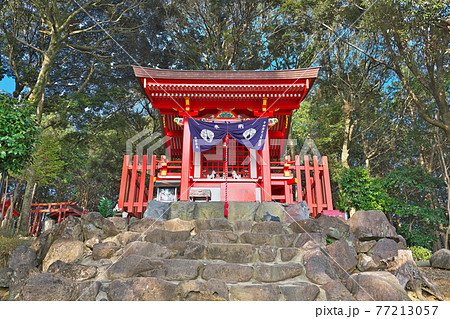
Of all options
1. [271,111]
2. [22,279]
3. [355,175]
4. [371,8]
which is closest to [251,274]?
[22,279]

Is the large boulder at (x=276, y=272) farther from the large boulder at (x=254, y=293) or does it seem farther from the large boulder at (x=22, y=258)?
the large boulder at (x=22, y=258)

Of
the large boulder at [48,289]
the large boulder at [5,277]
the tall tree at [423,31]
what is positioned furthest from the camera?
the tall tree at [423,31]

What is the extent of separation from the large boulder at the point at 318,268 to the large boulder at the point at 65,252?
3.85 m

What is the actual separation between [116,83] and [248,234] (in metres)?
15.3

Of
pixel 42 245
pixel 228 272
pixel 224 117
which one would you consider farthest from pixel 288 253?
pixel 224 117

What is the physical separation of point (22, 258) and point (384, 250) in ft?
21.0

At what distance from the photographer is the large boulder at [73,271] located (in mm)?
4238

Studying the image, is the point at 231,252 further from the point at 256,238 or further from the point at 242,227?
the point at 242,227

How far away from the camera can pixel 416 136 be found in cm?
1434

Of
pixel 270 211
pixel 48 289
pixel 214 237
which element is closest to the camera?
pixel 48 289

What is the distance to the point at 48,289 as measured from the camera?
371 cm

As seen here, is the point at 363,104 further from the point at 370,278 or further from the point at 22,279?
the point at 22,279

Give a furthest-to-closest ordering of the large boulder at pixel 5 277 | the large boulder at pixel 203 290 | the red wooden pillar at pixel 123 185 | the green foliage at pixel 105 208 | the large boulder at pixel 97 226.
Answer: the red wooden pillar at pixel 123 185
the green foliage at pixel 105 208
the large boulder at pixel 97 226
the large boulder at pixel 5 277
the large boulder at pixel 203 290

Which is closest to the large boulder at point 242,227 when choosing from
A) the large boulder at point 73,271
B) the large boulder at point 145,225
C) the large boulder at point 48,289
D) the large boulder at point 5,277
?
the large boulder at point 145,225
